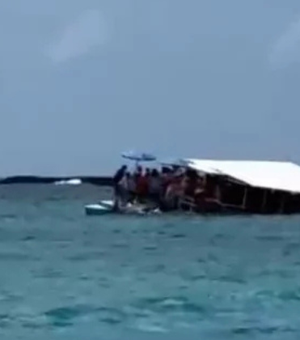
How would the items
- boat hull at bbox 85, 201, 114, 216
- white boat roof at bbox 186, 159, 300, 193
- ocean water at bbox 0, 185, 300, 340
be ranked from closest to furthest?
ocean water at bbox 0, 185, 300, 340 → white boat roof at bbox 186, 159, 300, 193 → boat hull at bbox 85, 201, 114, 216

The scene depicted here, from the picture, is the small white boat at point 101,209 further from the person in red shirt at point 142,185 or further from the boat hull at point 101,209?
the person in red shirt at point 142,185

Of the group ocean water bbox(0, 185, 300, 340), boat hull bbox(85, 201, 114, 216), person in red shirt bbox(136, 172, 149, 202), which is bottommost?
boat hull bbox(85, 201, 114, 216)

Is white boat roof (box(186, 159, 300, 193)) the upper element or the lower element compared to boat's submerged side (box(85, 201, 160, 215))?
upper

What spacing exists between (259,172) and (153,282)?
33.7 m

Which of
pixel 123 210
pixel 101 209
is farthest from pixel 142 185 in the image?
pixel 101 209

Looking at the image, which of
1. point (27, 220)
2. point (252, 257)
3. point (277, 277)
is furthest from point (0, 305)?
point (27, 220)

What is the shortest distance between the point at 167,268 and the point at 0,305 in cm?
932

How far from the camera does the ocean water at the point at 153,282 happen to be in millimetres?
24234

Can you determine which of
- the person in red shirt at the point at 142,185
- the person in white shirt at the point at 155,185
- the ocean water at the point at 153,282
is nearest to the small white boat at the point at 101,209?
the person in red shirt at the point at 142,185

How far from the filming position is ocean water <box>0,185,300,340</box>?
24234mm

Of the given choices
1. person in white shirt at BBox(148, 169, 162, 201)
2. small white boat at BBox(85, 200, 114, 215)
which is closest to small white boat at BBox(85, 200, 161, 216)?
small white boat at BBox(85, 200, 114, 215)

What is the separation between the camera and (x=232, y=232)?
52.1 meters

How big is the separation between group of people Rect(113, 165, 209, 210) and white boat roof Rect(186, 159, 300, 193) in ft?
2.13

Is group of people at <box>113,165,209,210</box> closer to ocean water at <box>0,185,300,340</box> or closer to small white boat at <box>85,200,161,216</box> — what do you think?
small white boat at <box>85,200,161,216</box>
